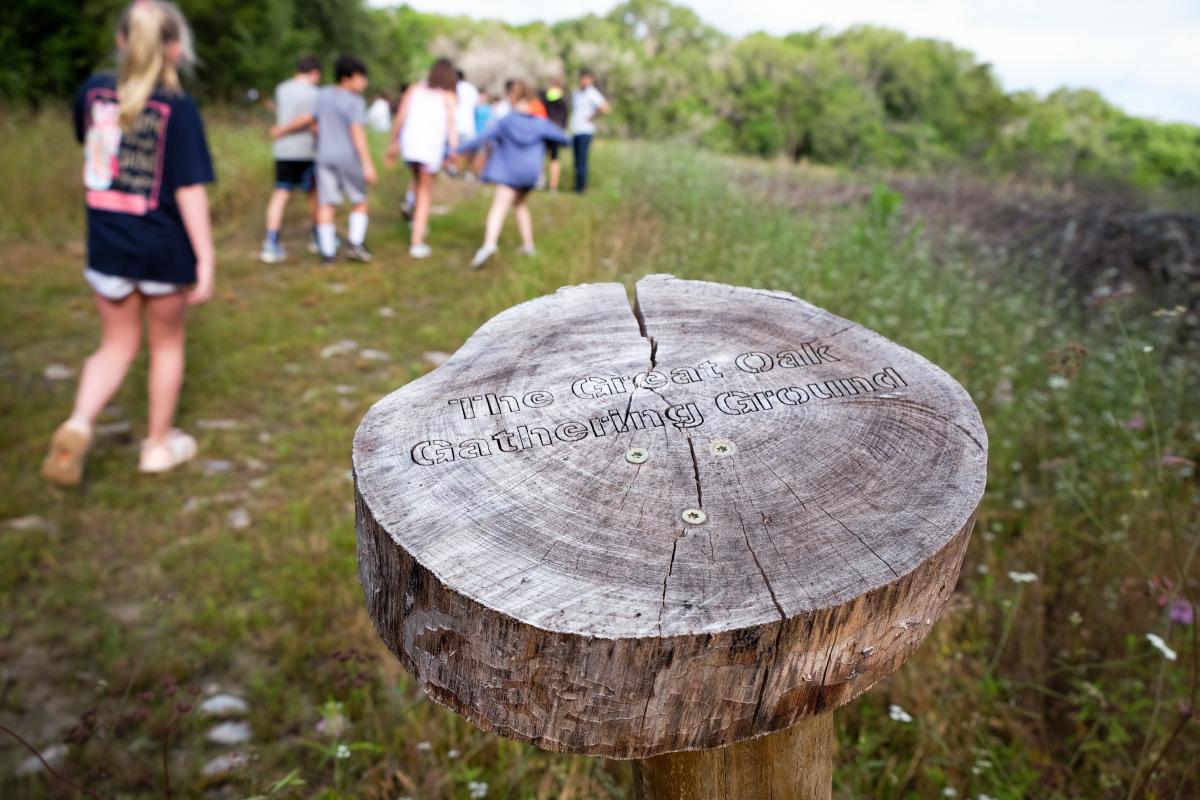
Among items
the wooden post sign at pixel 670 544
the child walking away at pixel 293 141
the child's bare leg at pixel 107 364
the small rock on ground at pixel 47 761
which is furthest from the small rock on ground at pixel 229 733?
the child walking away at pixel 293 141

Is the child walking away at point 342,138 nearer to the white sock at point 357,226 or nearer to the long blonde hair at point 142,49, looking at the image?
the white sock at point 357,226

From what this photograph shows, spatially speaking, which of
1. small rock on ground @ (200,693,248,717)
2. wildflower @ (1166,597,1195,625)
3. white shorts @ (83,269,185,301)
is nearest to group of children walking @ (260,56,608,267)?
white shorts @ (83,269,185,301)

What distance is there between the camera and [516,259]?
6.63m

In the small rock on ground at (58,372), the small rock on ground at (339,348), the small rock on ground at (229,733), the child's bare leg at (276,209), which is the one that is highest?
the child's bare leg at (276,209)

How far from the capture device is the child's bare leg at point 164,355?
3357mm

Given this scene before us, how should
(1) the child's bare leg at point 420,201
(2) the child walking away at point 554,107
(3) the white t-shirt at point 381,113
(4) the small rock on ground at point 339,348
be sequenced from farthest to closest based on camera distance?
(3) the white t-shirt at point 381,113, (2) the child walking away at point 554,107, (1) the child's bare leg at point 420,201, (4) the small rock on ground at point 339,348

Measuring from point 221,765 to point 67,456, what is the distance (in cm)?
184

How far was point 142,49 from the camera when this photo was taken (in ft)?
9.76

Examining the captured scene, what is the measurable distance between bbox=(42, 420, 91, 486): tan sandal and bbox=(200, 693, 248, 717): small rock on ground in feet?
5.00

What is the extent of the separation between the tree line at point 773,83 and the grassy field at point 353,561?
10385 millimetres

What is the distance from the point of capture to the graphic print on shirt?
3023mm

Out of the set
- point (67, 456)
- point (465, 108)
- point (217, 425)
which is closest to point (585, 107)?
point (465, 108)

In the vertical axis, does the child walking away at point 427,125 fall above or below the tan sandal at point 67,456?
above

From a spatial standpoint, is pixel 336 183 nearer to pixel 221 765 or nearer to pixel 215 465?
pixel 215 465
